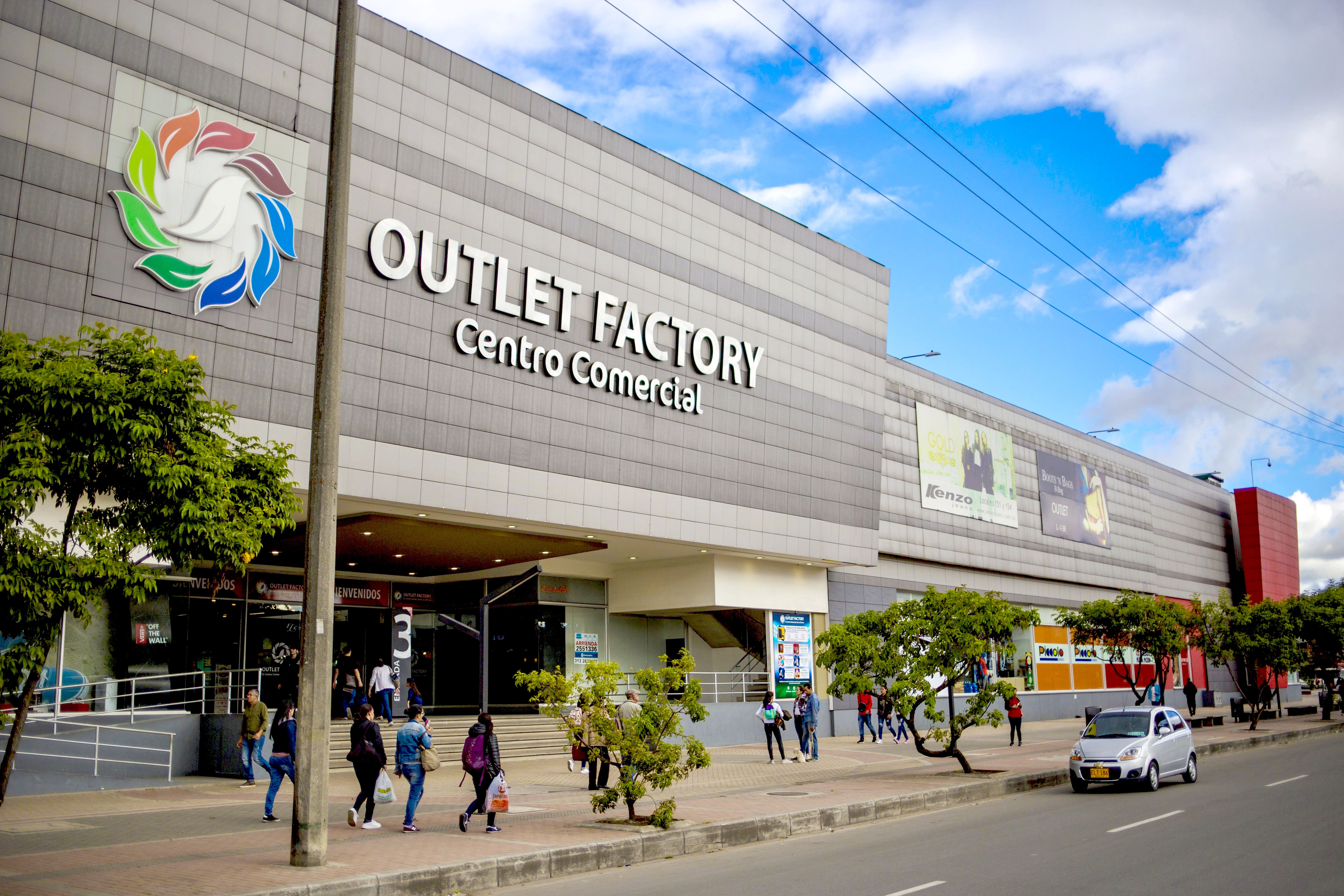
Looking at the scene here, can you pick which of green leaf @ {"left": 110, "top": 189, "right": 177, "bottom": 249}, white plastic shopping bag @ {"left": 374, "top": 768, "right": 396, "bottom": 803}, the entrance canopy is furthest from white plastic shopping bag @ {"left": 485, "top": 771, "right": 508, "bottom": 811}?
green leaf @ {"left": 110, "top": 189, "right": 177, "bottom": 249}

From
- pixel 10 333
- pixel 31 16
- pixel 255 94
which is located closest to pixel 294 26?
pixel 255 94

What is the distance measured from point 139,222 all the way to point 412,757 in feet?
37.6

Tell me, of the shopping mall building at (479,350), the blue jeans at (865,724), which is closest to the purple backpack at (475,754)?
the shopping mall building at (479,350)

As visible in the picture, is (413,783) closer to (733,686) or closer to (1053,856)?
(1053,856)

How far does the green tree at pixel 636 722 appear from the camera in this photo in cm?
1382

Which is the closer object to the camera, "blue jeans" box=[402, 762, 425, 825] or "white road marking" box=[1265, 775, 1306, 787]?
"blue jeans" box=[402, 762, 425, 825]

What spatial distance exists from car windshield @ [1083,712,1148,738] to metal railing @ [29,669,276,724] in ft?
58.4

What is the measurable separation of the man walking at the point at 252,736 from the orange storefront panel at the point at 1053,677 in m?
→ 37.9

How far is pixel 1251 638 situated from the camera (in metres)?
37.8

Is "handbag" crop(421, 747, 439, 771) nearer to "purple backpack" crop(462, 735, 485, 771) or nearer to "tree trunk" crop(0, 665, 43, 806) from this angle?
"purple backpack" crop(462, 735, 485, 771)

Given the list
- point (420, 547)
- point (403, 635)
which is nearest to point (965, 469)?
point (420, 547)

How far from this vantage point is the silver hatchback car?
18.2 meters

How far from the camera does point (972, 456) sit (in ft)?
147

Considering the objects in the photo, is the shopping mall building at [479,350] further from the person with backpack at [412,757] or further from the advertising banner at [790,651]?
the person with backpack at [412,757]
